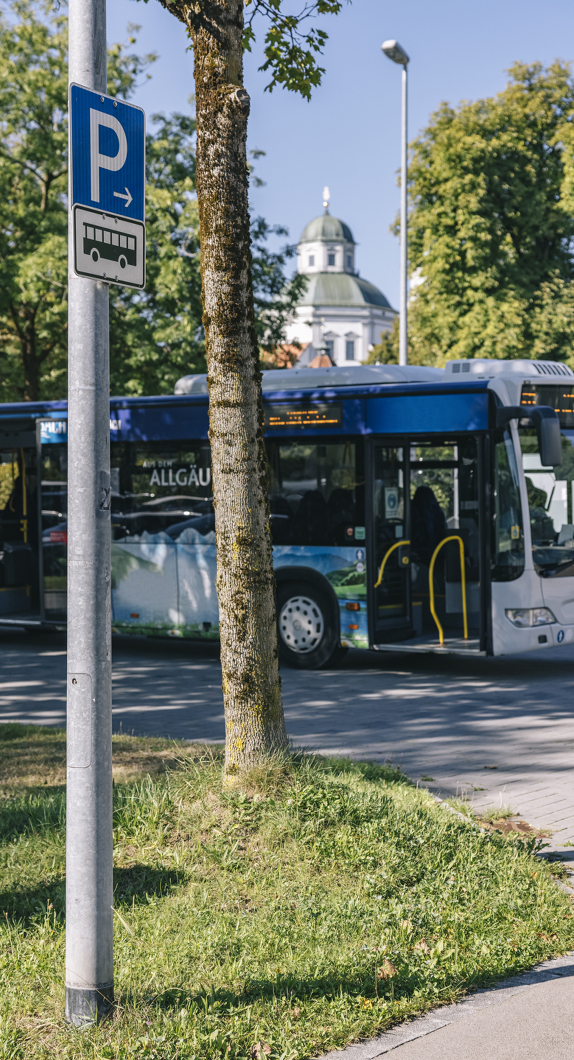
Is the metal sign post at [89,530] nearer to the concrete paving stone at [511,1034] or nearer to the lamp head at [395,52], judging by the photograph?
the concrete paving stone at [511,1034]

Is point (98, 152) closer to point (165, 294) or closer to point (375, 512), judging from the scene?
point (375, 512)

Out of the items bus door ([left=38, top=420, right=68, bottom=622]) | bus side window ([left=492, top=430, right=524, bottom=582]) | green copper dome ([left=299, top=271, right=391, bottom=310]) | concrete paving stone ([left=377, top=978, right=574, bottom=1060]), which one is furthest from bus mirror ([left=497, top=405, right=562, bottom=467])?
green copper dome ([left=299, top=271, right=391, bottom=310])

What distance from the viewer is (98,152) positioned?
3.73 m

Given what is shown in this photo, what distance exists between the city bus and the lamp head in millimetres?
10428

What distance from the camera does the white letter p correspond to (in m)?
3.72

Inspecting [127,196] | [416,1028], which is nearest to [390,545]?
[416,1028]

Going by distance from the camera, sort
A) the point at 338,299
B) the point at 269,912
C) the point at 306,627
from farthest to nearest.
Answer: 1. the point at 338,299
2. the point at 306,627
3. the point at 269,912

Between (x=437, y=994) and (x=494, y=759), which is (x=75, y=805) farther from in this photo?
(x=494, y=759)

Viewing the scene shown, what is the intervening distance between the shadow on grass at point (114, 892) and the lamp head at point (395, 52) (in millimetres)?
19710

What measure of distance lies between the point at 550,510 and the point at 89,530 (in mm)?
8853

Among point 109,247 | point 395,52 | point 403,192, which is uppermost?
point 395,52

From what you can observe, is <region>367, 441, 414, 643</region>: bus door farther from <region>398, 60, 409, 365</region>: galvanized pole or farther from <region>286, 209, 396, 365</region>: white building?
<region>286, 209, 396, 365</region>: white building

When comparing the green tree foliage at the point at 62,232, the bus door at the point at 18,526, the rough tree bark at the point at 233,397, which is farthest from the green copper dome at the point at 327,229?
the rough tree bark at the point at 233,397

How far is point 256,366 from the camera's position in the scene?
19.6ft
